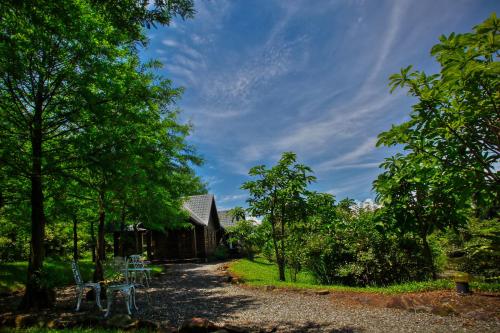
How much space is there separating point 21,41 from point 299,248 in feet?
35.7

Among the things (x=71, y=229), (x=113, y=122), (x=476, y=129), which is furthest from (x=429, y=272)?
(x=71, y=229)

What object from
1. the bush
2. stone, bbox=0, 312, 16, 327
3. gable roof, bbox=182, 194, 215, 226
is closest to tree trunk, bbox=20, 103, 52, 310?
stone, bbox=0, 312, 16, 327

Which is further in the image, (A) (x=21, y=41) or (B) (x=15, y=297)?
(B) (x=15, y=297)

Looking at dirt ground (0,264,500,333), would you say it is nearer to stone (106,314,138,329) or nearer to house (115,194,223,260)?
stone (106,314,138,329)

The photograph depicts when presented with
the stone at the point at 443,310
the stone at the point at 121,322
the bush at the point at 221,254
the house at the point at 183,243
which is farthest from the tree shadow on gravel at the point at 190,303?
the bush at the point at 221,254

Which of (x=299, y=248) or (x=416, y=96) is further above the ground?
(x=416, y=96)

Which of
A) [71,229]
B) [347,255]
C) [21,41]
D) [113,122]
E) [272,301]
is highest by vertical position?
[21,41]

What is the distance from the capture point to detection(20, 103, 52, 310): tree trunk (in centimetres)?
736

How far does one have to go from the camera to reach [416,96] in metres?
4.44

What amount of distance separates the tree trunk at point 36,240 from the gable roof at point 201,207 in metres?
19.5

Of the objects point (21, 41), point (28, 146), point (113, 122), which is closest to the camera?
point (21, 41)

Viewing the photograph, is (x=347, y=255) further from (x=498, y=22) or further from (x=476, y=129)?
(x=498, y=22)

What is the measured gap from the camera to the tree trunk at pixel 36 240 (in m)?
7.36

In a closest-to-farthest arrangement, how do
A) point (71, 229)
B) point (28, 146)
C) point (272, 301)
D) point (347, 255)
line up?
1. point (272, 301)
2. point (28, 146)
3. point (347, 255)
4. point (71, 229)
